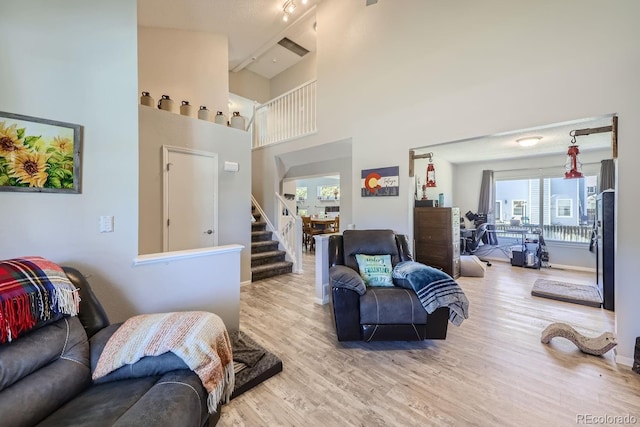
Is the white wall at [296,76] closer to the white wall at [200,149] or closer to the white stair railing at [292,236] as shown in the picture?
the white wall at [200,149]

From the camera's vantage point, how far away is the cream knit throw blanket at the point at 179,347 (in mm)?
1291

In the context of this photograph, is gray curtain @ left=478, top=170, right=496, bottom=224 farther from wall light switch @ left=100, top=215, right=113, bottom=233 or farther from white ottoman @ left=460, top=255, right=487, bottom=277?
wall light switch @ left=100, top=215, right=113, bottom=233

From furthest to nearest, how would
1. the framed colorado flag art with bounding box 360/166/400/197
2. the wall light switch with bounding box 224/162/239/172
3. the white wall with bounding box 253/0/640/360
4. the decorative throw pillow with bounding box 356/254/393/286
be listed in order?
the wall light switch with bounding box 224/162/239/172, the framed colorado flag art with bounding box 360/166/400/197, the decorative throw pillow with bounding box 356/254/393/286, the white wall with bounding box 253/0/640/360

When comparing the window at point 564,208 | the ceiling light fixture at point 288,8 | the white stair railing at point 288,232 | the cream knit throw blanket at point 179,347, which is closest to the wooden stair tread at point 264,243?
the white stair railing at point 288,232

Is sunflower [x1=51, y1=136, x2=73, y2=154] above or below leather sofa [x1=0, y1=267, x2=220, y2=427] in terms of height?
above

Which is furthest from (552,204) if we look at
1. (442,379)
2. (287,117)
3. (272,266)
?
(272,266)

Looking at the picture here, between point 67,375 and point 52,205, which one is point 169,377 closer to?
point 67,375

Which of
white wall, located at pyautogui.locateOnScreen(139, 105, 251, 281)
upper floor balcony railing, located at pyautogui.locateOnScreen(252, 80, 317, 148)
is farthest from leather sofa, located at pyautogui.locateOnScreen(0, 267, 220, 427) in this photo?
upper floor balcony railing, located at pyautogui.locateOnScreen(252, 80, 317, 148)

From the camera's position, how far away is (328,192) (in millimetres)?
11320

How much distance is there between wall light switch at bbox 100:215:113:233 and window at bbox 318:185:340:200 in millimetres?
9546

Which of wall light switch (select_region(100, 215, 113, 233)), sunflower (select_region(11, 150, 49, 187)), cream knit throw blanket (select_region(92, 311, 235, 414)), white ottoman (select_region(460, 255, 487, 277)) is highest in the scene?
sunflower (select_region(11, 150, 49, 187))

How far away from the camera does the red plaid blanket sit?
1156 millimetres

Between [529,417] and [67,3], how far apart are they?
4.06 m

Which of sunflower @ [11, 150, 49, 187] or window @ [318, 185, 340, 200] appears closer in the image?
sunflower @ [11, 150, 49, 187]
